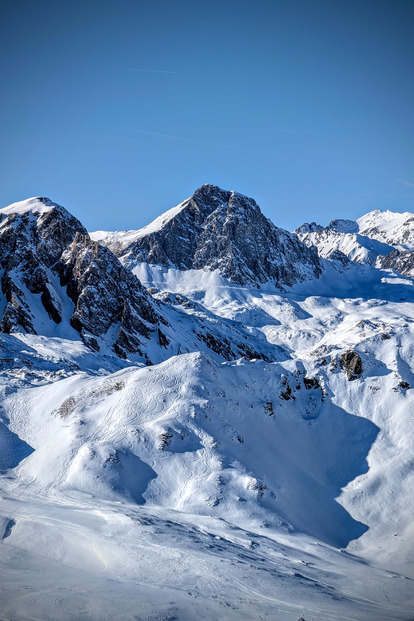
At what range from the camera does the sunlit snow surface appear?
29734mm

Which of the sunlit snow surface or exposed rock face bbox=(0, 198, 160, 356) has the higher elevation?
exposed rock face bbox=(0, 198, 160, 356)

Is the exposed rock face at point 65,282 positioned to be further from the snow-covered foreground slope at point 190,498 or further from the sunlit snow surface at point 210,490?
the snow-covered foreground slope at point 190,498

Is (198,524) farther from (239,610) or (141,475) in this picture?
(239,610)

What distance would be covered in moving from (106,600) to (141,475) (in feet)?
102

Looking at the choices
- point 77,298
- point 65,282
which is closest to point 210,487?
point 77,298

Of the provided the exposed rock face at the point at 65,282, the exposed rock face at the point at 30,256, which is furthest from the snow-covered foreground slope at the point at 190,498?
the exposed rock face at the point at 65,282

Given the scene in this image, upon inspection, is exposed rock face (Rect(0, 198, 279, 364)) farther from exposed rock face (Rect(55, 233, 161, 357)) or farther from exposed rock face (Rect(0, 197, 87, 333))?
exposed rock face (Rect(55, 233, 161, 357))

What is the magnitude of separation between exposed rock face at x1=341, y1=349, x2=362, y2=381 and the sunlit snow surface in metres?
1.19

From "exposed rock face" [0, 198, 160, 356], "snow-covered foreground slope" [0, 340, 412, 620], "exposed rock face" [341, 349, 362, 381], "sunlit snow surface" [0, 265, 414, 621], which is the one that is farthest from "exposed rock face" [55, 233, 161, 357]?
"exposed rock face" [341, 349, 362, 381]

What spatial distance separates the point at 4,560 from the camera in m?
30.3

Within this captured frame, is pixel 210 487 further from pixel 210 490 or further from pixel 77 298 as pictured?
pixel 77 298

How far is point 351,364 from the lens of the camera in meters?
83.2

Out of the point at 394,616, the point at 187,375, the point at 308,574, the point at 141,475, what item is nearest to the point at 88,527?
the point at 141,475

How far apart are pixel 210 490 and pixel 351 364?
4072 cm
